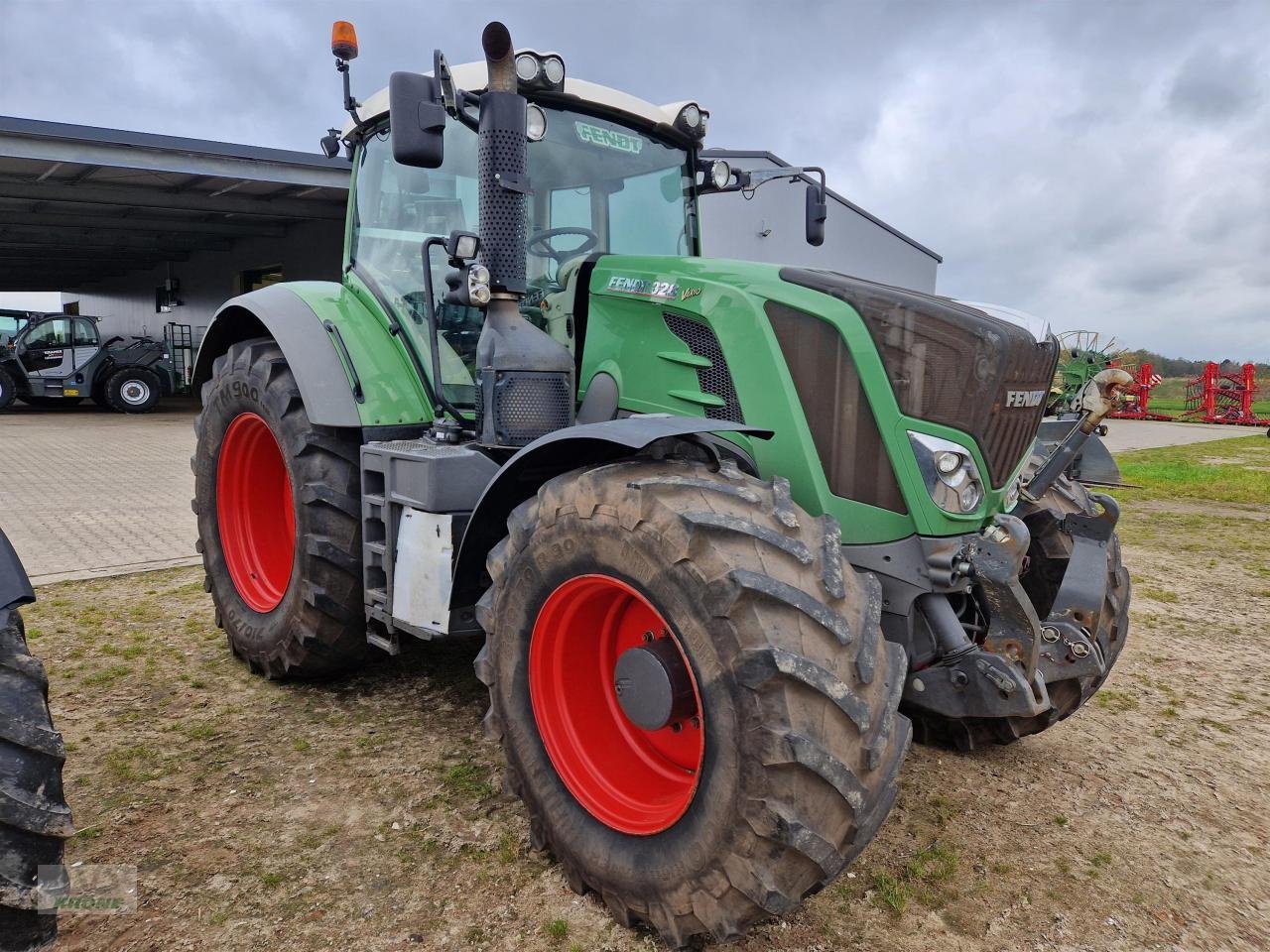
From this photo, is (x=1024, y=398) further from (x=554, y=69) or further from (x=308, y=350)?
(x=308, y=350)

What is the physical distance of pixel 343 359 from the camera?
11.7 feet

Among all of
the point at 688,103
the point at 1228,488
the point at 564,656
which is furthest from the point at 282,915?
the point at 1228,488

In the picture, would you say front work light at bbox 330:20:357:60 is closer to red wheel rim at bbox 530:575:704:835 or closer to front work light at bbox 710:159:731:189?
front work light at bbox 710:159:731:189

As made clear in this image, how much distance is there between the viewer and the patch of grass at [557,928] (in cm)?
226

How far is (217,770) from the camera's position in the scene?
10.1ft

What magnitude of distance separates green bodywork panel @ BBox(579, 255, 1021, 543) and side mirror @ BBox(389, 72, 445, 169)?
79 centimetres

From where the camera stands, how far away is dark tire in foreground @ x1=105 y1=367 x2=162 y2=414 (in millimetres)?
19031

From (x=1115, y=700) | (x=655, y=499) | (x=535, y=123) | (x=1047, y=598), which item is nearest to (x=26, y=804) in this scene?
(x=655, y=499)

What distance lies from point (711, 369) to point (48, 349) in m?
20.3

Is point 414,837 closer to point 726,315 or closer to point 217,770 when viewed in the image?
point 217,770

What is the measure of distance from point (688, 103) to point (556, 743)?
268 centimetres

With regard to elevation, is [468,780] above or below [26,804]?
below

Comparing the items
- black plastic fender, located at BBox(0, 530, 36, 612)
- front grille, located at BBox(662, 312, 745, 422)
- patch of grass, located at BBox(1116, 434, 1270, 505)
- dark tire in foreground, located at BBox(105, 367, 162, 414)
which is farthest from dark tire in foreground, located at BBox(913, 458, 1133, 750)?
dark tire in foreground, located at BBox(105, 367, 162, 414)

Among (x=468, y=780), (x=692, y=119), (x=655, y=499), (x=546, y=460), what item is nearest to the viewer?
(x=655, y=499)
